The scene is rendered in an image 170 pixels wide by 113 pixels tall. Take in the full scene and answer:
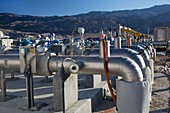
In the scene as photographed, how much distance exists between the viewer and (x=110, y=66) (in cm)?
395

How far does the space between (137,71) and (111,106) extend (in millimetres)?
3264

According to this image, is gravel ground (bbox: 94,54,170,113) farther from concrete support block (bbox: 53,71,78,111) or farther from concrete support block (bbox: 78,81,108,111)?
concrete support block (bbox: 53,71,78,111)

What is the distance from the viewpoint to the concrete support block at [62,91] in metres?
4.91

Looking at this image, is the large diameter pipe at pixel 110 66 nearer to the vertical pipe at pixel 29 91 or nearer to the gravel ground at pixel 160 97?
the vertical pipe at pixel 29 91

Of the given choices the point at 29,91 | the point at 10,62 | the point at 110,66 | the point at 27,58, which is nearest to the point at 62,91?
the point at 29,91

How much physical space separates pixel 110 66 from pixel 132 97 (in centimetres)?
73

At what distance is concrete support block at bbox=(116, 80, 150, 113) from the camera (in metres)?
3.43

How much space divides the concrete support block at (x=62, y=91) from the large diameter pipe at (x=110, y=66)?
9.1 inches

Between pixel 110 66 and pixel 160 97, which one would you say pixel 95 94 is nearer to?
pixel 160 97

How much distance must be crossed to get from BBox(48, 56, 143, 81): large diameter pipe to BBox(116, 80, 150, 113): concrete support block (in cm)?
20

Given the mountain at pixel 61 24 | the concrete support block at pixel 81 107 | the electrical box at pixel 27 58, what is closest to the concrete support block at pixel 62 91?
the concrete support block at pixel 81 107

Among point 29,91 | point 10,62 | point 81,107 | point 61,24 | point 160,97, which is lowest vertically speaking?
point 160,97

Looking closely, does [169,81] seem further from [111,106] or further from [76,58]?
[76,58]

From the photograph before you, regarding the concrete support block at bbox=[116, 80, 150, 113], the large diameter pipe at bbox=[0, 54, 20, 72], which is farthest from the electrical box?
the concrete support block at bbox=[116, 80, 150, 113]
